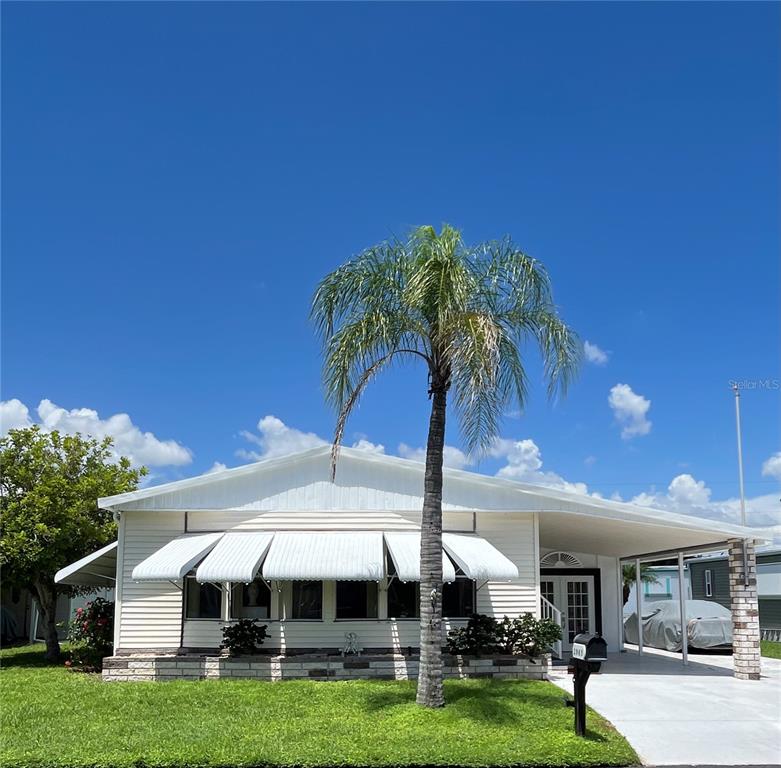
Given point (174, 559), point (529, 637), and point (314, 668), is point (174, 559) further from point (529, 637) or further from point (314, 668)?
point (529, 637)

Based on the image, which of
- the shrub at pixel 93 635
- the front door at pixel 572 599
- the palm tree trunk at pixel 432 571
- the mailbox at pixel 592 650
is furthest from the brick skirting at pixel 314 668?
the front door at pixel 572 599

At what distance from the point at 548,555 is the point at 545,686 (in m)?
9.24

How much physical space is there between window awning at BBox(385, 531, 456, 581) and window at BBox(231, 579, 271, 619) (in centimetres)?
270

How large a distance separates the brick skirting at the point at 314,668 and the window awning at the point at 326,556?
1847 millimetres

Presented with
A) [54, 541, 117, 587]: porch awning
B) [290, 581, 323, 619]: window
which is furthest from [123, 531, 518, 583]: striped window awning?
[54, 541, 117, 587]: porch awning

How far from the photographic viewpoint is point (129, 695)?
12547 mm

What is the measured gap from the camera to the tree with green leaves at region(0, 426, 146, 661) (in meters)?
17.3

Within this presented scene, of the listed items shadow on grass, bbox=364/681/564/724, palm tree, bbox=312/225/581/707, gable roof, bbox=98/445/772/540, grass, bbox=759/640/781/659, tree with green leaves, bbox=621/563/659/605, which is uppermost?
palm tree, bbox=312/225/581/707

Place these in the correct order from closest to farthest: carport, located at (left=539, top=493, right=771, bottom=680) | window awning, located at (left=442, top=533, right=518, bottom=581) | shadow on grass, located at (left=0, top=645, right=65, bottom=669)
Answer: window awning, located at (left=442, top=533, right=518, bottom=581), carport, located at (left=539, top=493, right=771, bottom=680), shadow on grass, located at (left=0, top=645, right=65, bottom=669)

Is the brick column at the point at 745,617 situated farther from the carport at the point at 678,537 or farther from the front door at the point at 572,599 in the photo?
the front door at the point at 572,599

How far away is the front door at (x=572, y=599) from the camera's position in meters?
22.1

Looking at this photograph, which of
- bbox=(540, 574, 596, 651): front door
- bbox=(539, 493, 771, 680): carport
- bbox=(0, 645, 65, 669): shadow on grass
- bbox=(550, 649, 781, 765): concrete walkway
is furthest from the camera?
bbox=(540, 574, 596, 651): front door

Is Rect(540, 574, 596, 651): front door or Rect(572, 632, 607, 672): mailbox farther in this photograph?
Rect(540, 574, 596, 651): front door

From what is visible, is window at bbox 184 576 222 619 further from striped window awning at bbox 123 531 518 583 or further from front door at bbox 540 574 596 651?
front door at bbox 540 574 596 651
